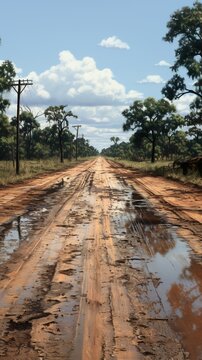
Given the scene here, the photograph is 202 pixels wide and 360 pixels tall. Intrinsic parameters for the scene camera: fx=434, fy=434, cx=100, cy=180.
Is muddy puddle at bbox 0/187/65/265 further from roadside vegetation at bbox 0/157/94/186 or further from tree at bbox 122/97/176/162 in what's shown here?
tree at bbox 122/97/176/162

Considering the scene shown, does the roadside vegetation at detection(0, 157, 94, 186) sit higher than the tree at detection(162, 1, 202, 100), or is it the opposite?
the tree at detection(162, 1, 202, 100)

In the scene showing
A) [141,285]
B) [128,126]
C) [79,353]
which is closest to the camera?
[79,353]

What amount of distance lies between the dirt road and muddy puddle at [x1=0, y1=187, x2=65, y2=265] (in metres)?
0.02

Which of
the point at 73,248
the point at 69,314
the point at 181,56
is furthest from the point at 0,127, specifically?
the point at 69,314

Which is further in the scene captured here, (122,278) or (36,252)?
(36,252)

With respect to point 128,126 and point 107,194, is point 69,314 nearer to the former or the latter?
point 107,194

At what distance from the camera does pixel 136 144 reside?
58531 mm

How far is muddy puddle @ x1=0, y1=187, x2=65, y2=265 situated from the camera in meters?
7.71

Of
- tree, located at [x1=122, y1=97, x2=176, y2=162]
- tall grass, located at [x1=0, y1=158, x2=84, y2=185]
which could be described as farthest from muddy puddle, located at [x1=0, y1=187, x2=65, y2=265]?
tree, located at [x1=122, y1=97, x2=176, y2=162]

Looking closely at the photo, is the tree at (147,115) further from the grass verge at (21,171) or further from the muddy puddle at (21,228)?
the muddy puddle at (21,228)

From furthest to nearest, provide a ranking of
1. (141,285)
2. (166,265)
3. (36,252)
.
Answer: (36,252), (166,265), (141,285)

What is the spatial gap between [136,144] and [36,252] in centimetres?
5185

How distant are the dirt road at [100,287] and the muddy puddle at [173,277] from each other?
0.01m

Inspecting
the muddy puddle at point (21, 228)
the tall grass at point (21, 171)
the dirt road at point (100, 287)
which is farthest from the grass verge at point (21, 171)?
the dirt road at point (100, 287)
